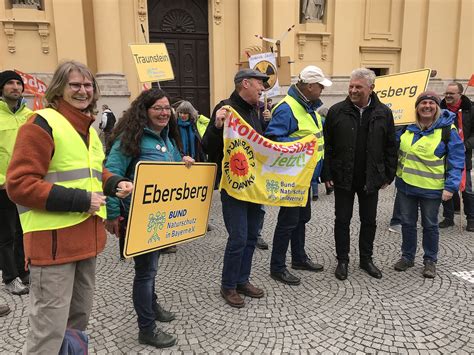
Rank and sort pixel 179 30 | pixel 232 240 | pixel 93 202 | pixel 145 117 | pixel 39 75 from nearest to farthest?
pixel 93 202 < pixel 145 117 < pixel 232 240 < pixel 39 75 < pixel 179 30

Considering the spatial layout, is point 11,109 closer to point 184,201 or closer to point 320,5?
point 184,201

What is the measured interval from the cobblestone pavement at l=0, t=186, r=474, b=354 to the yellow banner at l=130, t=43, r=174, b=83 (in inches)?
161

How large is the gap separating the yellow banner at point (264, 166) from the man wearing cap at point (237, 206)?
0.32 ft

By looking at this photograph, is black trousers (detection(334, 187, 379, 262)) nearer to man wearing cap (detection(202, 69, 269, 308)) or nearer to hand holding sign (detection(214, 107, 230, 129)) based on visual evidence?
man wearing cap (detection(202, 69, 269, 308))

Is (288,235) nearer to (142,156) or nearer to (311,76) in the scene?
(311,76)

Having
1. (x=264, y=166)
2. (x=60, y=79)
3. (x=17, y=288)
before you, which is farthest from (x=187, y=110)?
(x=60, y=79)

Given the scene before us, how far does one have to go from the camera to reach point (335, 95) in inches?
557

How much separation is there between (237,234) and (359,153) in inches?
62.0

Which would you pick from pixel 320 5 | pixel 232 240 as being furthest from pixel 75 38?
pixel 232 240

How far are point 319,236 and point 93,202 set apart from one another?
4.02 metres

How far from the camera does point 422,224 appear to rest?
13.9 ft

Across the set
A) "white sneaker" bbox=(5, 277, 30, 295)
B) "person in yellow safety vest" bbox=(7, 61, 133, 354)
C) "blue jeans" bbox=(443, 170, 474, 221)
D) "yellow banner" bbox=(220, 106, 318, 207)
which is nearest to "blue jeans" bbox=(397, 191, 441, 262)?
"yellow banner" bbox=(220, 106, 318, 207)

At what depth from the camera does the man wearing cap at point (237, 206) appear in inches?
128

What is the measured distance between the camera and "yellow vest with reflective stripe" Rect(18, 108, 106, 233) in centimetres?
198
